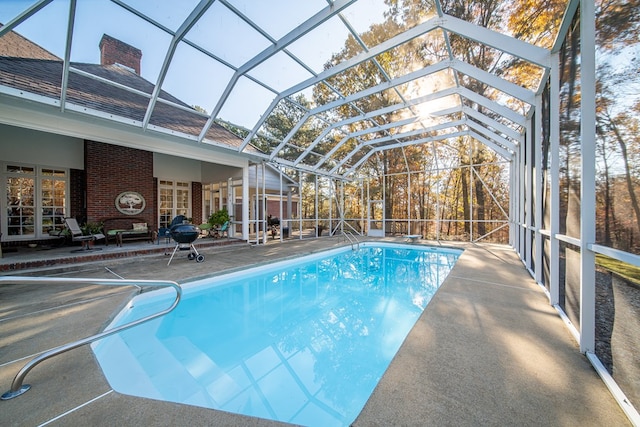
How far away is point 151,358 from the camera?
9.09 feet

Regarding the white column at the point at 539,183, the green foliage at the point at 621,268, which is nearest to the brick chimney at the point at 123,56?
the white column at the point at 539,183

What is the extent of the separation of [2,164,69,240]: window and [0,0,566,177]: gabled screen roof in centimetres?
321

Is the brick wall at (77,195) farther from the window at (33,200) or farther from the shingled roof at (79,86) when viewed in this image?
the shingled roof at (79,86)

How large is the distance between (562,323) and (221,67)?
734 centimetres

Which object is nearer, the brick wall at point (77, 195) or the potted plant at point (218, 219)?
the brick wall at point (77, 195)

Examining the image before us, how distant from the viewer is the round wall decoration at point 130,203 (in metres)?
8.05

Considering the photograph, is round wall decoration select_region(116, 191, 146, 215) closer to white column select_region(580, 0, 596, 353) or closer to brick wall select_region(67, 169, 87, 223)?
brick wall select_region(67, 169, 87, 223)

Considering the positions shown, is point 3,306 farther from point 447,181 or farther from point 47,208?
point 447,181

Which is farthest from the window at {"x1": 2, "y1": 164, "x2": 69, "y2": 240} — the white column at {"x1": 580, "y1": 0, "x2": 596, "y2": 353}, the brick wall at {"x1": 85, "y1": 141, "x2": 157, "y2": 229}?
the white column at {"x1": 580, "y1": 0, "x2": 596, "y2": 353}

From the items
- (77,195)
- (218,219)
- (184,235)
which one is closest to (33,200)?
(77,195)

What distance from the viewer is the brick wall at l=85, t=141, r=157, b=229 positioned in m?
7.49

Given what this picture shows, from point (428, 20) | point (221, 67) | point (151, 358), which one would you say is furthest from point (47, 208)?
point (428, 20)

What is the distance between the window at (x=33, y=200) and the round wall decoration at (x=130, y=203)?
60.0 inches

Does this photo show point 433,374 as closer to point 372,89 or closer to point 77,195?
point 372,89
